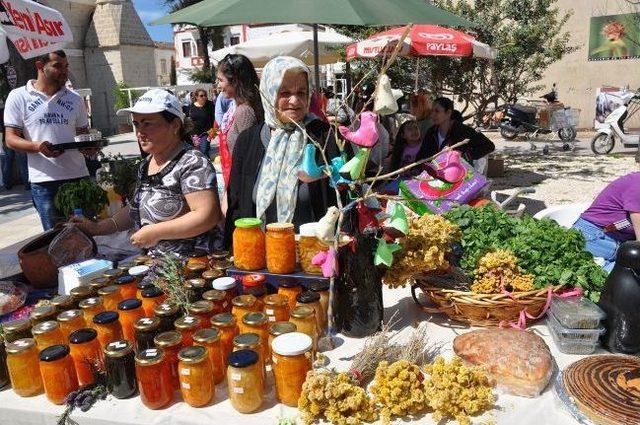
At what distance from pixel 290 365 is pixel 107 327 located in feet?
2.03

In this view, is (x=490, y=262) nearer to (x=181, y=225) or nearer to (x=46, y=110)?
(x=181, y=225)

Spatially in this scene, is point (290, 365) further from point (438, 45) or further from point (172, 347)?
point (438, 45)

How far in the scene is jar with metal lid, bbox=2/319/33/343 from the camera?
1.56 meters

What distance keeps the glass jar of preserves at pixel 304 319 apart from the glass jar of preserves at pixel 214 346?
0.23m

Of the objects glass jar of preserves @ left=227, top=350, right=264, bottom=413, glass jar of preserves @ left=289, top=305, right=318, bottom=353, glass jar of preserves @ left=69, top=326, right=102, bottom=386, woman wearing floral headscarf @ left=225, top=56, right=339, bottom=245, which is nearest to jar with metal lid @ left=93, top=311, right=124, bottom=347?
glass jar of preserves @ left=69, top=326, right=102, bottom=386

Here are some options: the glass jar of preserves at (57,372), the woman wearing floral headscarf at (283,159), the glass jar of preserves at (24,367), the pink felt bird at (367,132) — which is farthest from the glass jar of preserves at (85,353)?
the pink felt bird at (367,132)

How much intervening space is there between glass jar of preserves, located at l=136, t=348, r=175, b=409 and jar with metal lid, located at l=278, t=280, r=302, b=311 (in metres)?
0.47

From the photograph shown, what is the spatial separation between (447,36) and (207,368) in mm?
5834

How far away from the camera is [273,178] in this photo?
6.98 ft

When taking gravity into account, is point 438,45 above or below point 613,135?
above

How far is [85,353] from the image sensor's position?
1.45 meters

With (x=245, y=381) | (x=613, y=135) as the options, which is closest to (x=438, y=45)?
(x=245, y=381)

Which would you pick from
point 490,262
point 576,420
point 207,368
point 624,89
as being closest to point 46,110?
point 207,368

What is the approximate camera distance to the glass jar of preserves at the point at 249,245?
5.71 feet
